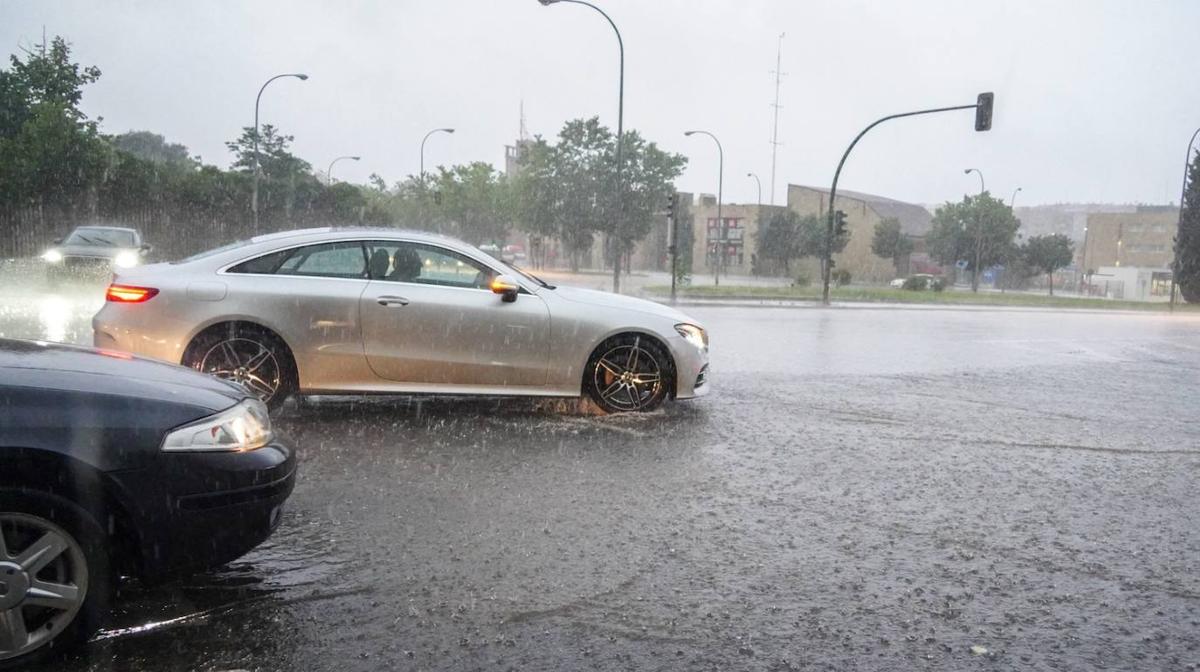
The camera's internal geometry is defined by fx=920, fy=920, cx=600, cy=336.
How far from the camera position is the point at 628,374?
7395 millimetres

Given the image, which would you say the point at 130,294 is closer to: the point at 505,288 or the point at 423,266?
the point at 423,266

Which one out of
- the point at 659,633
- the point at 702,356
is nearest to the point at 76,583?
the point at 659,633

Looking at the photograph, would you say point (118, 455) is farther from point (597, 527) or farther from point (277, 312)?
point (277, 312)

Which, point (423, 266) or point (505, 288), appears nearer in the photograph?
point (505, 288)

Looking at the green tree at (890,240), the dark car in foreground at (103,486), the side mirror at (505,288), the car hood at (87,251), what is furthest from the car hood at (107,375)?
the green tree at (890,240)

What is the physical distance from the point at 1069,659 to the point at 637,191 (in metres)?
58.8

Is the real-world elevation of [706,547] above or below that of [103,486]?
below

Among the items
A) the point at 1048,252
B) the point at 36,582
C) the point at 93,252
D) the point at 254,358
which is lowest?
the point at 36,582

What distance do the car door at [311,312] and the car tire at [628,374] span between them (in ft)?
5.82

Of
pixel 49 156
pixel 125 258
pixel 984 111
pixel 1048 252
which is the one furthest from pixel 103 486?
pixel 1048 252

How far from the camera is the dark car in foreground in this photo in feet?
9.43

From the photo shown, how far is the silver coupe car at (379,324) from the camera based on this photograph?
6.74m

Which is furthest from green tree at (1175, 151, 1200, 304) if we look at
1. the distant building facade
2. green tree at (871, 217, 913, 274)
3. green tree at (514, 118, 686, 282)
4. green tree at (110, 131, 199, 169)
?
green tree at (110, 131, 199, 169)

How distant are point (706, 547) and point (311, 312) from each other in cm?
382
